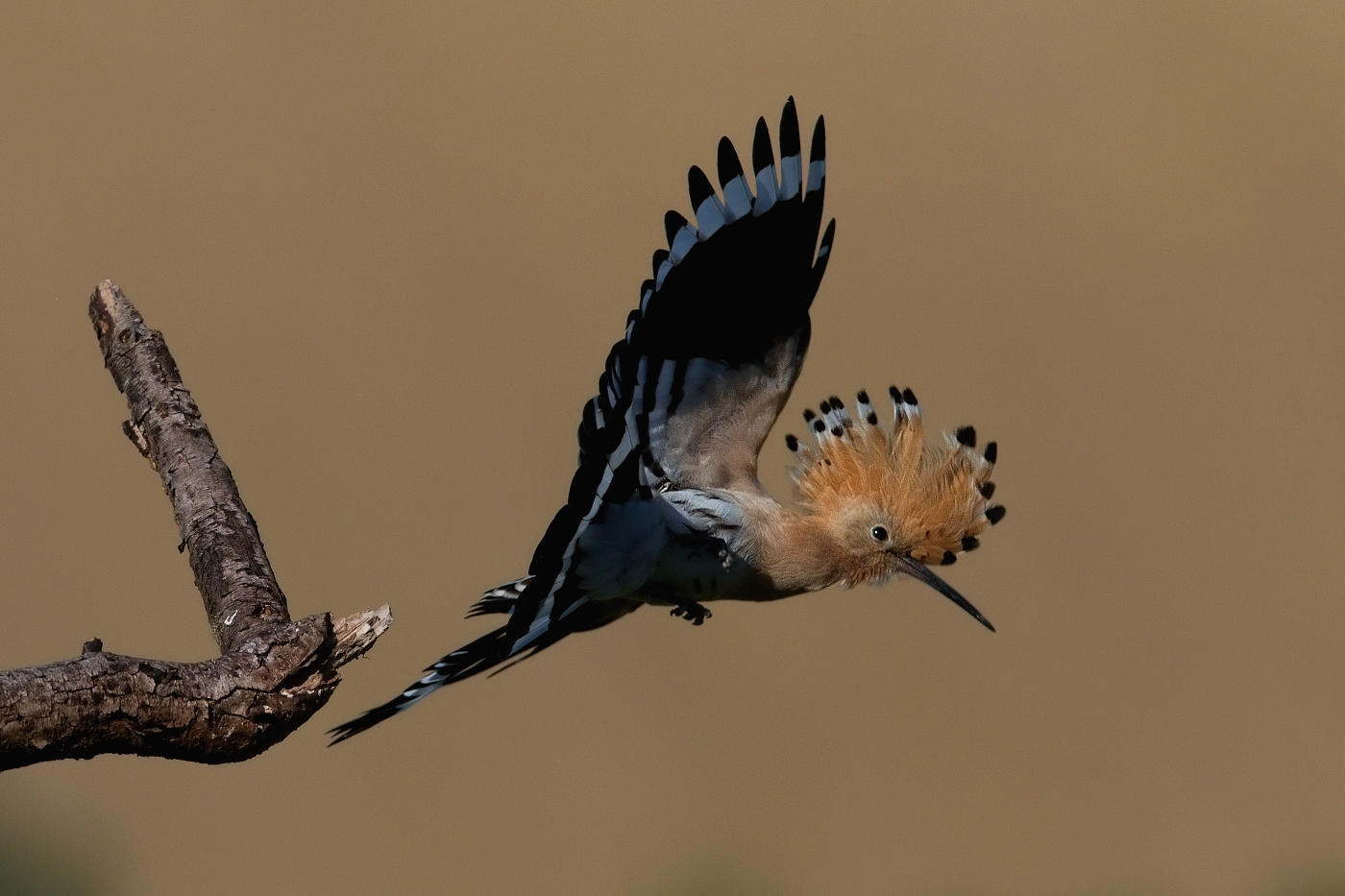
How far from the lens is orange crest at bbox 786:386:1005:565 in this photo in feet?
8.04

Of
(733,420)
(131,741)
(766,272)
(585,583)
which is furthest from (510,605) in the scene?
(131,741)

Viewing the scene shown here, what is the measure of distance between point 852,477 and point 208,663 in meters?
1.29

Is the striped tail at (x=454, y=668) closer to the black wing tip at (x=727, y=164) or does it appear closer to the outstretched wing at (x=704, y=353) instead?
the outstretched wing at (x=704, y=353)

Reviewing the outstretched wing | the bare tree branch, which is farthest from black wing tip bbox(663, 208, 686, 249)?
the bare tree branch

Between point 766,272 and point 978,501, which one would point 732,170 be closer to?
point 766,272

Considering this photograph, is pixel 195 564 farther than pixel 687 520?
No

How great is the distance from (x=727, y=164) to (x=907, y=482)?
0.73 m

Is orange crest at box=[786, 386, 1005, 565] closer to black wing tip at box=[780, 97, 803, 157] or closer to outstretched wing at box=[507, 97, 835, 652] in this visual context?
outstretched wing at box=[507, 97, 835, 652]

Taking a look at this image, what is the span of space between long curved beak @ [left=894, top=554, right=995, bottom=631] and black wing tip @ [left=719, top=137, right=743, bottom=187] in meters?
0.83

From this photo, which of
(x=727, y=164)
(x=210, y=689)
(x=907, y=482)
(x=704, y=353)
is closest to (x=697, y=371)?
(x=704, y=353)

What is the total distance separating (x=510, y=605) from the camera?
2424 millimetres

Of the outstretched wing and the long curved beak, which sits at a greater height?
the outstretched wing

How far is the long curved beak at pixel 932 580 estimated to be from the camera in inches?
99.3

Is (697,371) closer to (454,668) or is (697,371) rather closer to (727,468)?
(727,468)
